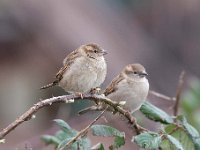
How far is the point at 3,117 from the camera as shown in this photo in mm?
10406

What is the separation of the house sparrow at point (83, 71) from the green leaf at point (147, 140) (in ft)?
3.75

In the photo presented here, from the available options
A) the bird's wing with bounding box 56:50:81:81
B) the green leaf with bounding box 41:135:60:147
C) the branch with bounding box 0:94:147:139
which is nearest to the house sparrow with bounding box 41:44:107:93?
the bird's wing with bounding box 56:50:81:81

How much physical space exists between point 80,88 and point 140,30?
9642 mm

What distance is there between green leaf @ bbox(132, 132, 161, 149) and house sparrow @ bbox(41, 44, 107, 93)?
1142mm

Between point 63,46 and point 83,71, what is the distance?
6.61 metres

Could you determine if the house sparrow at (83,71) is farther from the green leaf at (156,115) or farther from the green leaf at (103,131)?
the green leaf at (103,131)

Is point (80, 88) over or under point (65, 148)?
over

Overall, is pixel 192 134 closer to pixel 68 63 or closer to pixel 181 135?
pixel 181 135

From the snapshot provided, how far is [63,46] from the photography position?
1072 cm

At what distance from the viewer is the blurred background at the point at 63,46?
35.2 feet

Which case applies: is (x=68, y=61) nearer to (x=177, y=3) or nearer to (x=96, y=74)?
(x=96, y=74)

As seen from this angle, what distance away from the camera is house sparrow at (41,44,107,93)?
13.1ft

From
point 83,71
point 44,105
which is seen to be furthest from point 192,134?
point 83,71

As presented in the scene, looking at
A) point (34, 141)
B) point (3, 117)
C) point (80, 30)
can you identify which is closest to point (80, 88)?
point (34, 141)
